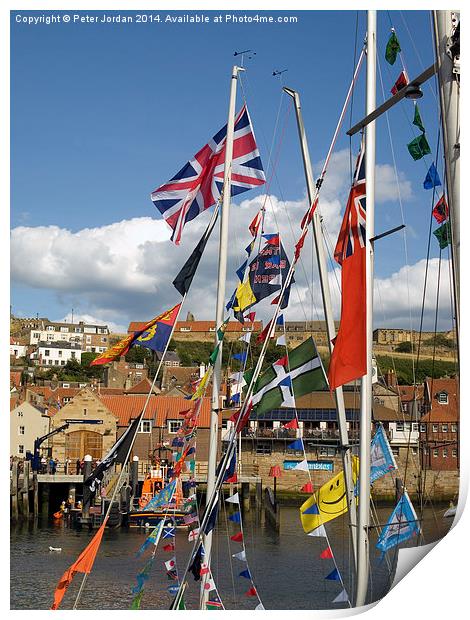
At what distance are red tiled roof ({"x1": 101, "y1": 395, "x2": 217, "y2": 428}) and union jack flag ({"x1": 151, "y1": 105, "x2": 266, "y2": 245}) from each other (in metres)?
21.4

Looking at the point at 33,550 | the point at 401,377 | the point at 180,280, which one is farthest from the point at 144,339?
the point at 401,377

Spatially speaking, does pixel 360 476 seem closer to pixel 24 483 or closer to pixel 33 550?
pixel 33 550

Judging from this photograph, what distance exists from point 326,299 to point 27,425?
968 inches

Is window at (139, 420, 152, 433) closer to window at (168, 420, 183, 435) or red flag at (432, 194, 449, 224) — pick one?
window at (168, 420, 183, 435)

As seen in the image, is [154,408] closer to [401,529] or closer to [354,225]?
[401,529]

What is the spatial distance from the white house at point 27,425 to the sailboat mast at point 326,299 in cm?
2396

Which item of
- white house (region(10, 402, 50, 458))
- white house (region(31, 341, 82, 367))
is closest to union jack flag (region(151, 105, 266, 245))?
white house (region(10, 402, 50, 458))

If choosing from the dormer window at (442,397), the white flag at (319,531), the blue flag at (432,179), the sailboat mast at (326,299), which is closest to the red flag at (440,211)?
the blue flag at (432,179)

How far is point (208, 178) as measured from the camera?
8.84 meters

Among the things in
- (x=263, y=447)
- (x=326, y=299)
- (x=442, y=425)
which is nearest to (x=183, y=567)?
(x=326, y=299)

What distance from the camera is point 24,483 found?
26375 millimetres

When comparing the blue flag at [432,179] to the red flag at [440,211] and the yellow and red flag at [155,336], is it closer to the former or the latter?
the red flag at [440,211]

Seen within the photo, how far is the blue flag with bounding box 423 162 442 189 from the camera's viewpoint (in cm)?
712

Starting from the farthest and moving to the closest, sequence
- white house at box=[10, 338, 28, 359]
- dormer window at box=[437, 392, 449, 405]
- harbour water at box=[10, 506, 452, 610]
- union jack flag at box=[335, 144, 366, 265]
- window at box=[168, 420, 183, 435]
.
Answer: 1. white house at box=[10, 338, 28, 359]
2. window at box=[168, 420, 183, 435]
3. dormer window at box=[437, 392, 449, 405]
4. harbour water at box=[10, 506, 452, 610]
5. union jack flag at box=[335, 144, 366, 265]
